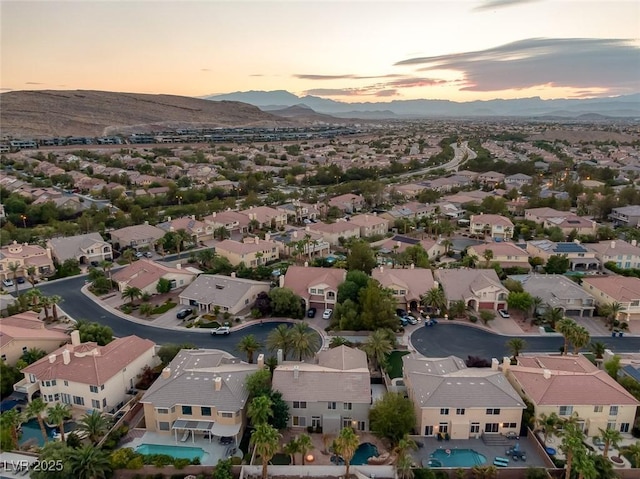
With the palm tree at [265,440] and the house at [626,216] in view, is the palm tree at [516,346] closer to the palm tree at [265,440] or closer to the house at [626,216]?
the palm tree at [265,440]

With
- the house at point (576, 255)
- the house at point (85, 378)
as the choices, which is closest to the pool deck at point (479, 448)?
the house at point (85, 378)

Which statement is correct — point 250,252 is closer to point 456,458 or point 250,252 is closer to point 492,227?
point 456,458

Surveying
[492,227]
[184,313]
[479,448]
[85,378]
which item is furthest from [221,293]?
[492,227]

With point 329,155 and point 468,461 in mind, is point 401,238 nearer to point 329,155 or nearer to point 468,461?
point 468,461

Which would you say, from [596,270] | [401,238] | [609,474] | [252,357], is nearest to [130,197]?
[401,238]

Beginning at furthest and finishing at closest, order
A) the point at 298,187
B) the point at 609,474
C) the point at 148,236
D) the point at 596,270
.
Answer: the point at 298,187 → the point at 148,236 → the point at 596,270 → the point at 609,474

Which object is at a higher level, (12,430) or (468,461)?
(12,430)
